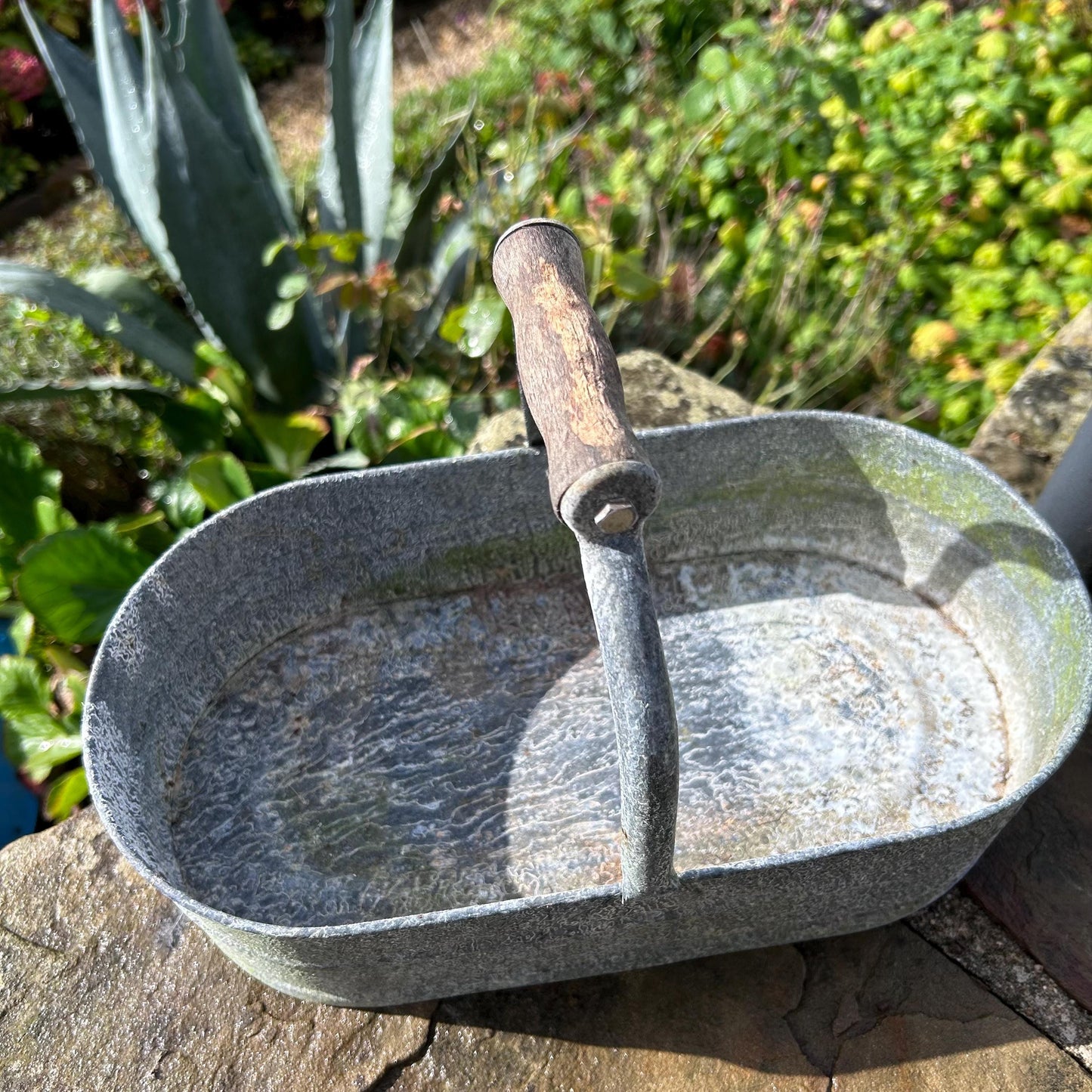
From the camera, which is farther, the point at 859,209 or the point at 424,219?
the point at 859,209

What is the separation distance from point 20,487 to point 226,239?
60 centimetres

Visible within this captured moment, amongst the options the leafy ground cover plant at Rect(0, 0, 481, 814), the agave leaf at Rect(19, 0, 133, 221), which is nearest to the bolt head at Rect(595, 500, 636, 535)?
the leafy ground cover plant at Rect(0, 0, 481, 814)

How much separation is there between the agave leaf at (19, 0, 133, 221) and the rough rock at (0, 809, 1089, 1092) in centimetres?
149

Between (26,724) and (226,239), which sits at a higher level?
(226,239)

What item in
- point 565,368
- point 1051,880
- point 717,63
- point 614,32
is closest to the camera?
point 565,368

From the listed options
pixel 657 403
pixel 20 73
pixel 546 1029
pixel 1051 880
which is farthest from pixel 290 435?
pixel 20 73

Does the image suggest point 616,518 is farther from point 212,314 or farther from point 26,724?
point 212,314

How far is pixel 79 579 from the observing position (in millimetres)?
1520

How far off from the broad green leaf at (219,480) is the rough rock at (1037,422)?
4.25ft

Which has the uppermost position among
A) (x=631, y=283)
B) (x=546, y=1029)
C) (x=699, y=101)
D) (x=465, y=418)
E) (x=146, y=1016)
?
(x=699, y=101)

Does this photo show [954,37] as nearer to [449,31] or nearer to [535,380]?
[449,31]

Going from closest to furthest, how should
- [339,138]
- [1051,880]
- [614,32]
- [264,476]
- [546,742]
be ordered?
[1051,880] → [546,742] → [264,476] → [339,138] → [614,32]

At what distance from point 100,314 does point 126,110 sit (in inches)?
16.9

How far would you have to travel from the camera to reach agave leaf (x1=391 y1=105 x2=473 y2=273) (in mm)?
1967
